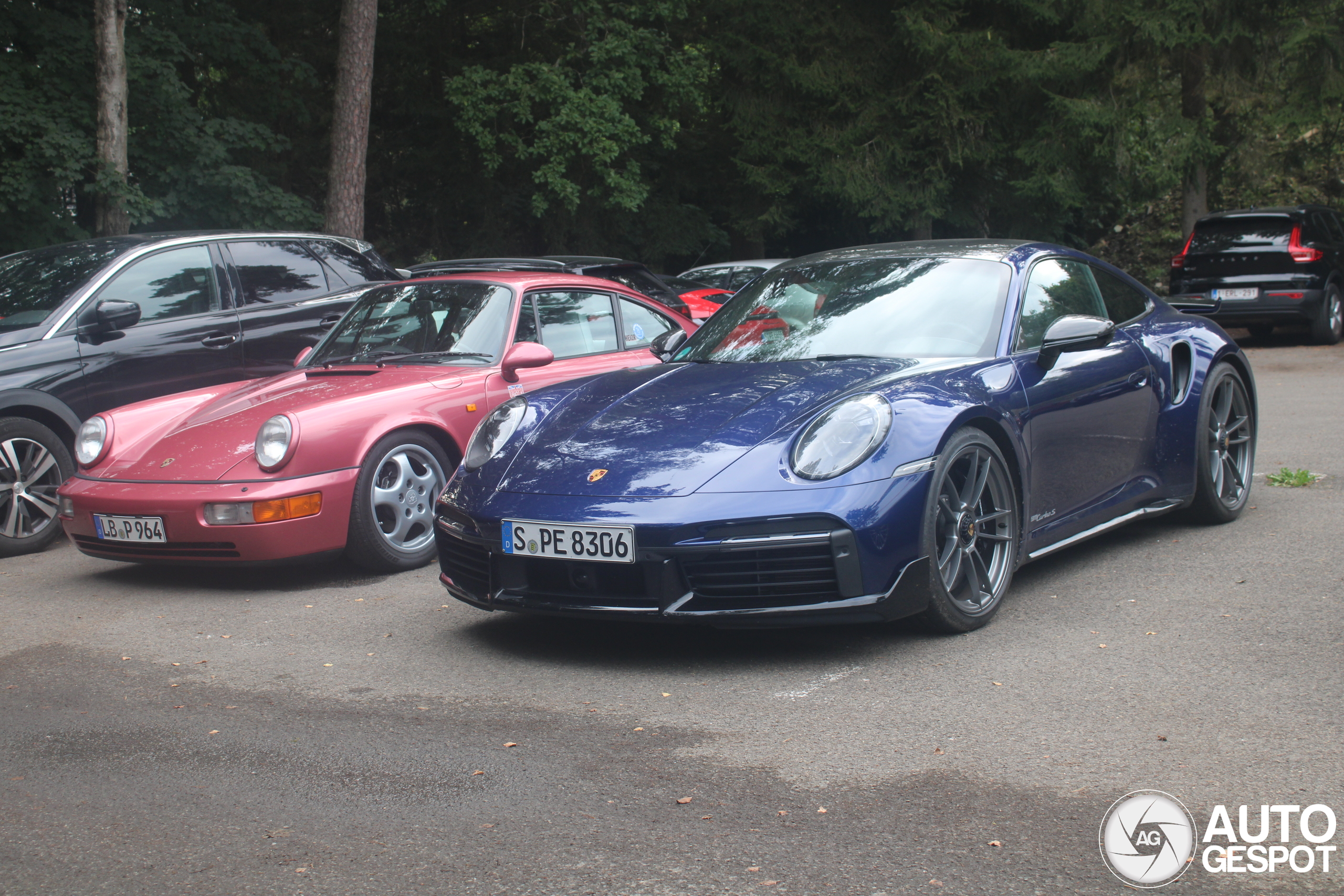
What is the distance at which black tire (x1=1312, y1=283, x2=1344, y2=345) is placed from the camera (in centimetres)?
1608

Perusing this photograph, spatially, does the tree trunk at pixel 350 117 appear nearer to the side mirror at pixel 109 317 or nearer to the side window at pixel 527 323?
the side mirror at pixel 109 317

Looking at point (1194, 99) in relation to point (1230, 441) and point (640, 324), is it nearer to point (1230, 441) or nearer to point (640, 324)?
point (1230, 441)

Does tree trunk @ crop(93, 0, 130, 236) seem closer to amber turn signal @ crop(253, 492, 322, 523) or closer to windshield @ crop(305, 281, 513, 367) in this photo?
windshield @ crop(305, 281, 513, 367)

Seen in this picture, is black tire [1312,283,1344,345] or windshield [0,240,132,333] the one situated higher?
windshield [0,240,132,333]

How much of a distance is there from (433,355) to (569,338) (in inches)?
31.5

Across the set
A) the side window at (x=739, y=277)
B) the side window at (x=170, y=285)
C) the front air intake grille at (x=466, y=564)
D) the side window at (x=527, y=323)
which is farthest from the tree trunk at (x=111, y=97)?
the front air intake grille at (x=466, y=564)

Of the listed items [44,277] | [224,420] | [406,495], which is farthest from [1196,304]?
→ [44,277]

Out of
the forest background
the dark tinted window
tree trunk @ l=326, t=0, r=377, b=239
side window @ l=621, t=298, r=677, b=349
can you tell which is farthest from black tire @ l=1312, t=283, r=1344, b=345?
the dark tinted window

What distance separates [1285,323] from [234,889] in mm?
16353

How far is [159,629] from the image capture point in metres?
4.88

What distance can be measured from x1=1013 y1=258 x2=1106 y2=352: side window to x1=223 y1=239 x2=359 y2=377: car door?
4767 mm

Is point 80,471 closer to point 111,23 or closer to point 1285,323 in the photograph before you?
point 111,23

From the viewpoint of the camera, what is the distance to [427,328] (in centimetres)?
661

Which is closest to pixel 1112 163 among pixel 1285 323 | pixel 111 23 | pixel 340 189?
pixel 1285 323
